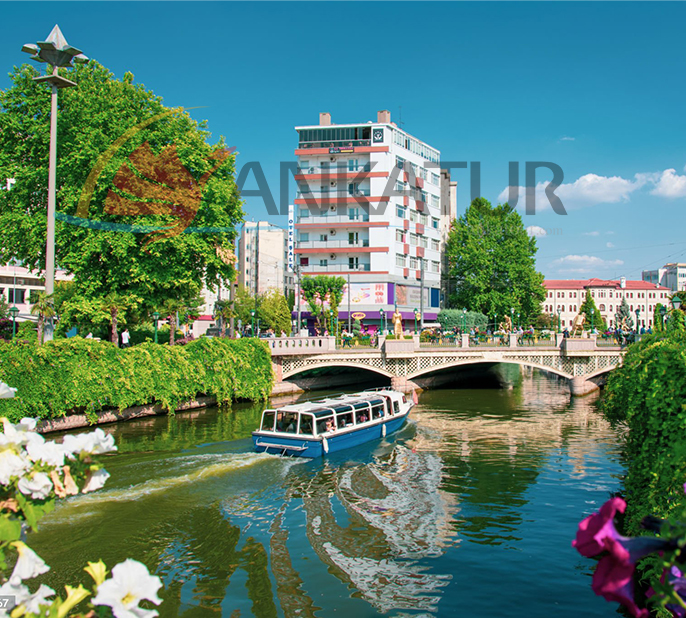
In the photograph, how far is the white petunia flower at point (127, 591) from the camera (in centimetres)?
292

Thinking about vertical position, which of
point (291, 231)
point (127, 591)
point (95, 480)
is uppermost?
point (291, 231)

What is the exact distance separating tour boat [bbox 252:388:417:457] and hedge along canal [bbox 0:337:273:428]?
8818 mm

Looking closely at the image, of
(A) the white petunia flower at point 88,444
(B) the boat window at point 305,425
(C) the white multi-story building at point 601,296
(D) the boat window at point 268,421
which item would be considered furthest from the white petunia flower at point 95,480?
(C) the white multi-story building at point 601,296

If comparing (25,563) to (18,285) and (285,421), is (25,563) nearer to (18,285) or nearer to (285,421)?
Answer: (285,421)

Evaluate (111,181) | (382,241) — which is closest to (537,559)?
(111,181)

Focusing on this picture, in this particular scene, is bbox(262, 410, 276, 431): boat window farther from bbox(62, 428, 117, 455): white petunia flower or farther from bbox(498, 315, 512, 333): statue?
bbox(498, 315, 512, 333): statue

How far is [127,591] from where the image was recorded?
300 centimetres

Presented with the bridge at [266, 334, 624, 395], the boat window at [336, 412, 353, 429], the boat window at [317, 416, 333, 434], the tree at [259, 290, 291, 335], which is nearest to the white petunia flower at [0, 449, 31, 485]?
the boat window at [317, 416, 333, 434]

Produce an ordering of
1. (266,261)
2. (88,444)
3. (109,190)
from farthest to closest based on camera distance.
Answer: (266,261) < (109,190) < (88,444)

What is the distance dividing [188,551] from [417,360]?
29019 millimetres

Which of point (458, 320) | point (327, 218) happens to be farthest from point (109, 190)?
point (458, 320)

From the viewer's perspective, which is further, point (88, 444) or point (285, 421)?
point (285, 421)

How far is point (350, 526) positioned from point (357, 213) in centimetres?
5040

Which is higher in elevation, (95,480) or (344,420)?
(95,480)
